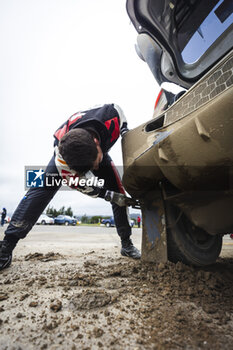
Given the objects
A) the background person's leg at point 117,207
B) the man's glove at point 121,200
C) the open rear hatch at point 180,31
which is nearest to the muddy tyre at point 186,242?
the man's glove at point 121,200

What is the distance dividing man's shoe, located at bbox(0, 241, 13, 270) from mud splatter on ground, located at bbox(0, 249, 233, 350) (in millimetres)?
300

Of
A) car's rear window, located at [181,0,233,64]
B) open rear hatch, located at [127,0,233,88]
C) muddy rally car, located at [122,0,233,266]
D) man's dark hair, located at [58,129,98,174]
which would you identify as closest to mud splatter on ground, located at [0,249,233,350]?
muddy rally car, located at [122,0,233,266]

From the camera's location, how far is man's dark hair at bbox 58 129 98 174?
1.38m

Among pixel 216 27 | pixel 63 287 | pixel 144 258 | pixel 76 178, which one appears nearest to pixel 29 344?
pixel 63 287

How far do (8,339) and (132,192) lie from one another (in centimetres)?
99

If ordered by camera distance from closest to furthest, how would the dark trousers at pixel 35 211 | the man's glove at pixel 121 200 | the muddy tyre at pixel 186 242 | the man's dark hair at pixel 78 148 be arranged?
the muddy tyre at pixel 186 242 < the man's dark hair at pixel 78 148 < the dark trousers at pixel 35 211 < the man's glove at pixel 121 200

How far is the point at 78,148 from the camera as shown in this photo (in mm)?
1384

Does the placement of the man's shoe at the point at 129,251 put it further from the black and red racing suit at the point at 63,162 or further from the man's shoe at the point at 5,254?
the man's shoe at the point at 5,254

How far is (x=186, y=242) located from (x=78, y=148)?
98cm

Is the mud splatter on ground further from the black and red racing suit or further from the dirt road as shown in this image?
the black and red racing suit

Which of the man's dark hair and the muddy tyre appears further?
the man's dark hair

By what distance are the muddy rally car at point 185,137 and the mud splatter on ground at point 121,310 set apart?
25 cm

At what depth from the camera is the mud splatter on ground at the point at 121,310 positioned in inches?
24.6

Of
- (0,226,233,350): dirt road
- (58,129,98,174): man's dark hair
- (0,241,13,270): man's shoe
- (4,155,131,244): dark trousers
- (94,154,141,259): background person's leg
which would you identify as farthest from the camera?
(94,154,141,259): background person's leg
